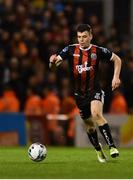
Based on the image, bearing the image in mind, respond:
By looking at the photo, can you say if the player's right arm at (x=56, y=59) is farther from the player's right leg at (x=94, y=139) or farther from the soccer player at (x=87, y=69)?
the player's right leg at (x=94, y=139)

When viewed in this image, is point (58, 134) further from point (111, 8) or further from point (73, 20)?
point (111, 8)

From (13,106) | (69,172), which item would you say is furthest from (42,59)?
(69,172)

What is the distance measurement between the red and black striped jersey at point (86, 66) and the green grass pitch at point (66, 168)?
1.17m

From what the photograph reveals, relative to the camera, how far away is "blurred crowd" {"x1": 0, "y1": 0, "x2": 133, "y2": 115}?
19625 mm

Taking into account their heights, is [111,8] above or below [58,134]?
above

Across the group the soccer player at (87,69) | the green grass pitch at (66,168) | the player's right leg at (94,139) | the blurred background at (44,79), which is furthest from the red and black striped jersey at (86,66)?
the blurred background at (44,79)

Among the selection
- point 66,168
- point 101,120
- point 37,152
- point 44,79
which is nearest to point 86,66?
point 101,120

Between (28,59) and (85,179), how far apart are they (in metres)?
11.2

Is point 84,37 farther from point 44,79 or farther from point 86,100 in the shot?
point 44,79

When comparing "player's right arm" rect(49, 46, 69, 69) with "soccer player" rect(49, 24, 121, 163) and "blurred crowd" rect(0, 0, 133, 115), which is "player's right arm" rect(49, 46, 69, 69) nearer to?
"soccer player" rect(49, 24, 121, 163)

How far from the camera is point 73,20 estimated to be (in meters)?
22.0

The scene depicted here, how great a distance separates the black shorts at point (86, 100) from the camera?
1197 cm

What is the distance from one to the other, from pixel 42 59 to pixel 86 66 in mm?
8897

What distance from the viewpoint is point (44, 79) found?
19969 mm
